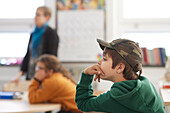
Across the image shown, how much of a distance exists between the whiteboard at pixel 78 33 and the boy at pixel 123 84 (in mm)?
2758

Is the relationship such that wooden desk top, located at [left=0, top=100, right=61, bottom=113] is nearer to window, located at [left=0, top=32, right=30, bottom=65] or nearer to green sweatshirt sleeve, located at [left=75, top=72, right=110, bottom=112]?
green sweatshirt sleeve, located at [left=75, top=72, right=110, bottom=112]

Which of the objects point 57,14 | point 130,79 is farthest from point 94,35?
point 130,79

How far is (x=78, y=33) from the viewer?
14.1 feet

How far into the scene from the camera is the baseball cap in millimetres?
1372

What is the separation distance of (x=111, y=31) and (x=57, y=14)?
829 millimetres

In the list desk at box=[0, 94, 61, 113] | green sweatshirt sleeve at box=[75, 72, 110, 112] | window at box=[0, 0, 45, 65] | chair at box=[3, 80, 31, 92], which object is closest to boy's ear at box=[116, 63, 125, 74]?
green sweatshirt sleeve at box=[75, 72, 110, 112]

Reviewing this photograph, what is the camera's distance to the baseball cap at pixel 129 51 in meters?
1.37

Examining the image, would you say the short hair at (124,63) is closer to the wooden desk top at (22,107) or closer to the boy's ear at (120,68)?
the boy's ear at (120,68)

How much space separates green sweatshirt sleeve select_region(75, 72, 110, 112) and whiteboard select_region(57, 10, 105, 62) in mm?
2684

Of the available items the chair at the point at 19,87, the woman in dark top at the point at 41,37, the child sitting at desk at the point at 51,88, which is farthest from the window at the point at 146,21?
the child sitting at desk at the point at 51,88

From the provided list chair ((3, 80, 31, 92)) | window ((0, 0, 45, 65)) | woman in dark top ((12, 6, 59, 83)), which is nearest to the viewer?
chair ((3, 80, 31, 92))

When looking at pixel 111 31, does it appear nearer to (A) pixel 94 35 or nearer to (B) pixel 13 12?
(A) pixel 94 35

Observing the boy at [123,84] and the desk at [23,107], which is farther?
the desk at [23,107]

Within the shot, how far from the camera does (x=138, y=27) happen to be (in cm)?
438
